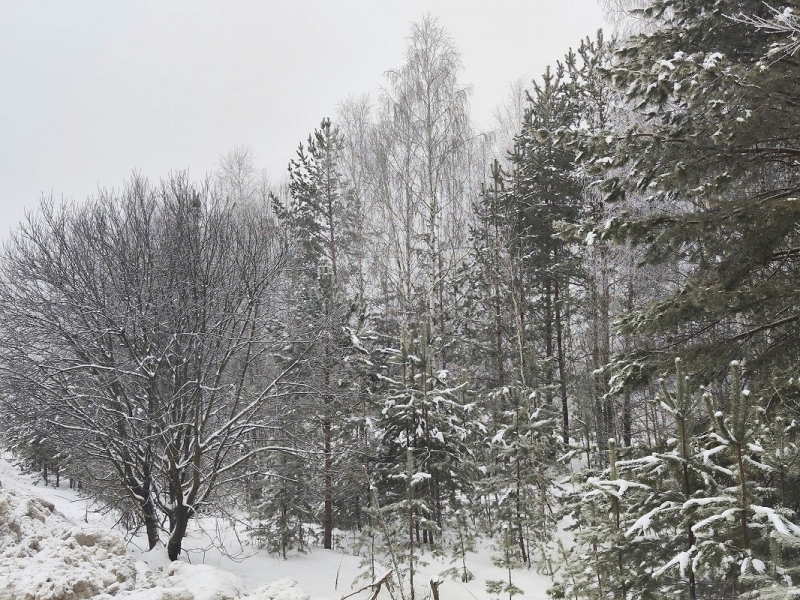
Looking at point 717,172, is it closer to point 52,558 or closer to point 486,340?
point 52,558

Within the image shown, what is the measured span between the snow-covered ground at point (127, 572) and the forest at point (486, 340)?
574 mm

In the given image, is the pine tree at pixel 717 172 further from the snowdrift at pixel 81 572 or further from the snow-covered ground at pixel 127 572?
the snowdrift at pixel 81 572

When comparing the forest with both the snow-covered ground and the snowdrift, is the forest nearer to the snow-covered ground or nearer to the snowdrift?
the snow-covered ground

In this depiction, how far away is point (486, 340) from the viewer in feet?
52.3

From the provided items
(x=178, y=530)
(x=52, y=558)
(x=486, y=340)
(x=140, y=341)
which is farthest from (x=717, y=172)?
(x=486, y=340)

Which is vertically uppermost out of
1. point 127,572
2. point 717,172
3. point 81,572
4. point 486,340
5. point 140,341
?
point 486,340

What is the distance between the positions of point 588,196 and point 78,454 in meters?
12.4

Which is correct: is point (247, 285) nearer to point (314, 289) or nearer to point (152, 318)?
point (152, 318)

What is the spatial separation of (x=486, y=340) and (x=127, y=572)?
463 inches

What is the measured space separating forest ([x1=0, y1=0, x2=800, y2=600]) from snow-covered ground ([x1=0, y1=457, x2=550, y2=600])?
1.88 ft

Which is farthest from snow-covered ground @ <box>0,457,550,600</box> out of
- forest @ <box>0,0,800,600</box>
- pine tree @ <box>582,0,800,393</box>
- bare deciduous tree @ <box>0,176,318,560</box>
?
pine tree @ <box>582,0,800,393</box>

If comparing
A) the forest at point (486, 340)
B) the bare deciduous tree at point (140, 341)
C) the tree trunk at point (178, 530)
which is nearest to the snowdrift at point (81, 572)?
the tree trunk at point (178, 530)

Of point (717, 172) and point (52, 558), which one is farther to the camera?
point (52, 558)

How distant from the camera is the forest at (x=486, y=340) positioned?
3840mm
